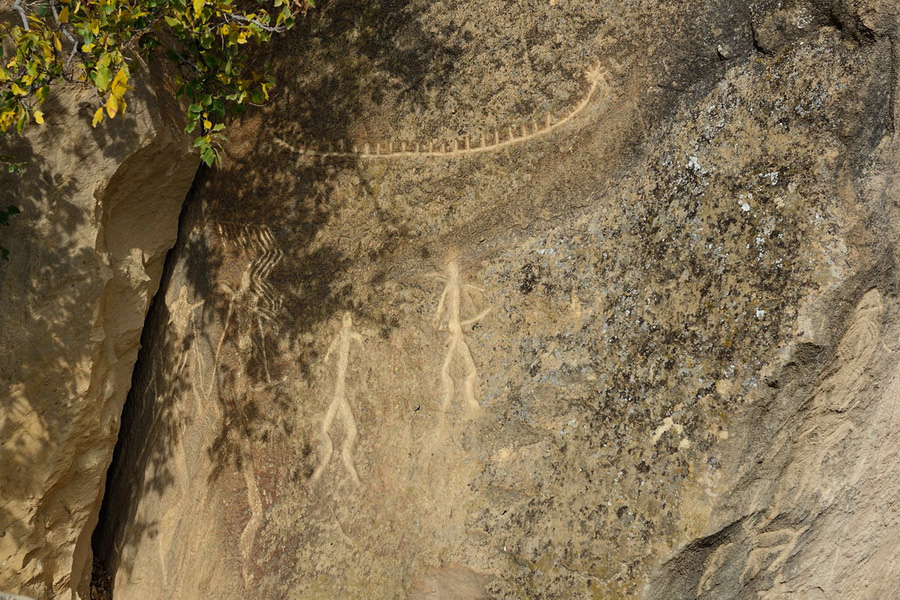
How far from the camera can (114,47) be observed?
310 cm

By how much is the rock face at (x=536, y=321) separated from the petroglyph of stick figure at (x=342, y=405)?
0.5 inches

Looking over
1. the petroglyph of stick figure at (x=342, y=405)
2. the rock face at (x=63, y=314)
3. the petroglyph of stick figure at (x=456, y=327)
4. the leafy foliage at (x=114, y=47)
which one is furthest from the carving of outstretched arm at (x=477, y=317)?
the rock face at (x=63, y=314)

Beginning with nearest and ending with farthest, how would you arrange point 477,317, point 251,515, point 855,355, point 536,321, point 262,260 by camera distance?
point 855,355 → point 536,321 → point 477,317 → point 251,515 → point 262,260

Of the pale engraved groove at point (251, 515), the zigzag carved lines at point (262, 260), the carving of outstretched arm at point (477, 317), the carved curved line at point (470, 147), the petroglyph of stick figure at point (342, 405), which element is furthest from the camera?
the zigzag carved lines at point (262, 260)

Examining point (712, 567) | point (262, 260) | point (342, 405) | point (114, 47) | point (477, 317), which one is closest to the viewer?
point (712, 567)

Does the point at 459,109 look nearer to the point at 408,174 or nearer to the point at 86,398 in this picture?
the point at 408,174

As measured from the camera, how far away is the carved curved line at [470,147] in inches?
138

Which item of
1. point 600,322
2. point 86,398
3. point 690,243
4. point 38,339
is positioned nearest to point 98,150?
point 38,339

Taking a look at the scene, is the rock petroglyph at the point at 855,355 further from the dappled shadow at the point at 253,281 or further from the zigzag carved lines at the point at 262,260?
the zigzag carved lines at the point at 262,260

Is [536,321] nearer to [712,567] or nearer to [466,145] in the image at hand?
[466,145]

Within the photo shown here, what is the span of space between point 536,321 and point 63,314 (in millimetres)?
2047

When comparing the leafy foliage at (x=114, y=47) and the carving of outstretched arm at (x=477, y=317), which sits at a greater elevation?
the leafy foliage at (x=114, y=47)

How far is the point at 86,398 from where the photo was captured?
380 centimetres

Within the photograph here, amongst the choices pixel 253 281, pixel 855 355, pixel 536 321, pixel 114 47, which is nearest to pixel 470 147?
pixel 536 321
